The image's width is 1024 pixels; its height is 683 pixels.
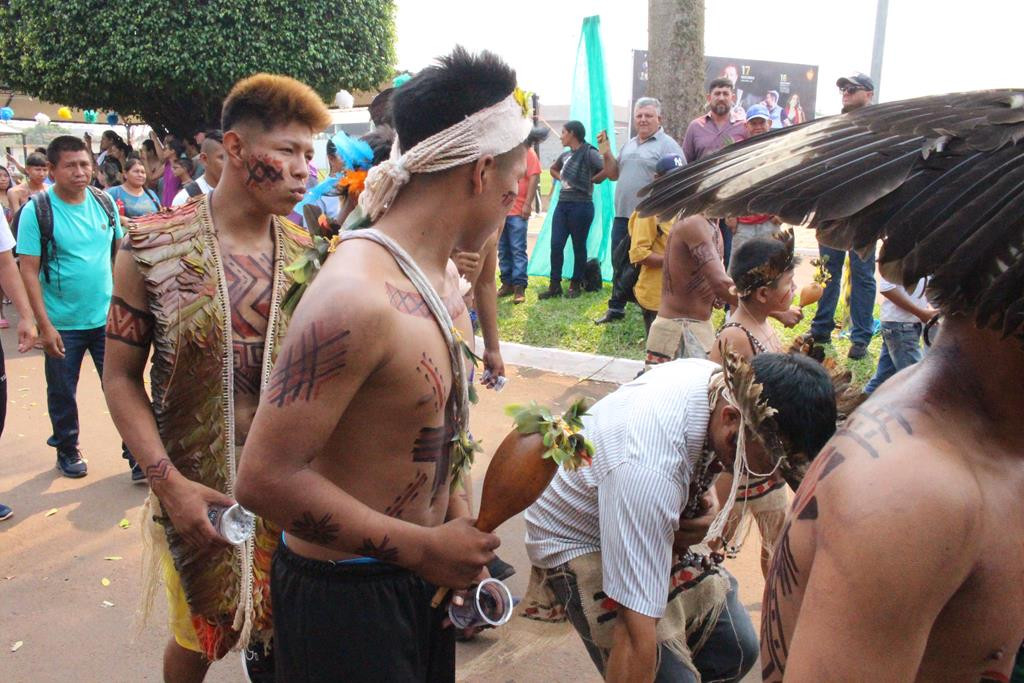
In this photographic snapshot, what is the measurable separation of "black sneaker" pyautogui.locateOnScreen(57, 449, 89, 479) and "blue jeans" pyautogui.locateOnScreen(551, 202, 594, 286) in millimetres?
6354

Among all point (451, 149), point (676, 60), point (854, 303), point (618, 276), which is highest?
point (451, 149)

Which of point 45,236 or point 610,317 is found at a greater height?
point 45,236

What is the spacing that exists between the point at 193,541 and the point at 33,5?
16.6 metres

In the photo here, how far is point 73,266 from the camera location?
5.71 m

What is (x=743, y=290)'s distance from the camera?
404cm

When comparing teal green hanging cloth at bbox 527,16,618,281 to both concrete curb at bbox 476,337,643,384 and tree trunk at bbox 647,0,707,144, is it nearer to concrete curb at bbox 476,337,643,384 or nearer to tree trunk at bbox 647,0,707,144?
tree trunk at bbox 647,0,707,144

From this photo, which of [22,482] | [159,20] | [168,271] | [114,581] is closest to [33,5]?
[159,20]

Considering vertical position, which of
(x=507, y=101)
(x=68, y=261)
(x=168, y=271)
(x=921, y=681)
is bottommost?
(x=68, y=261)

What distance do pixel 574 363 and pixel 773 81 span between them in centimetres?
974

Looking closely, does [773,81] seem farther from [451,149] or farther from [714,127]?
[451,149]

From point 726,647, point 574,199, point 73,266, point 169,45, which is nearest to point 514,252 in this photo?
point 574,199

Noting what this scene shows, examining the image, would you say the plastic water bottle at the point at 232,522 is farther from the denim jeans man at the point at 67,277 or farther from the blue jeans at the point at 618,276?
the blue jeans at the point at 618,276

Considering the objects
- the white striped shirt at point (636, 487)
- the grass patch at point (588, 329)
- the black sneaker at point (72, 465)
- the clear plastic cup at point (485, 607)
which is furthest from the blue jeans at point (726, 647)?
the grass patch at point (588, 329)

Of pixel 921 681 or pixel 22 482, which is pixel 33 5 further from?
pixel 921 681
